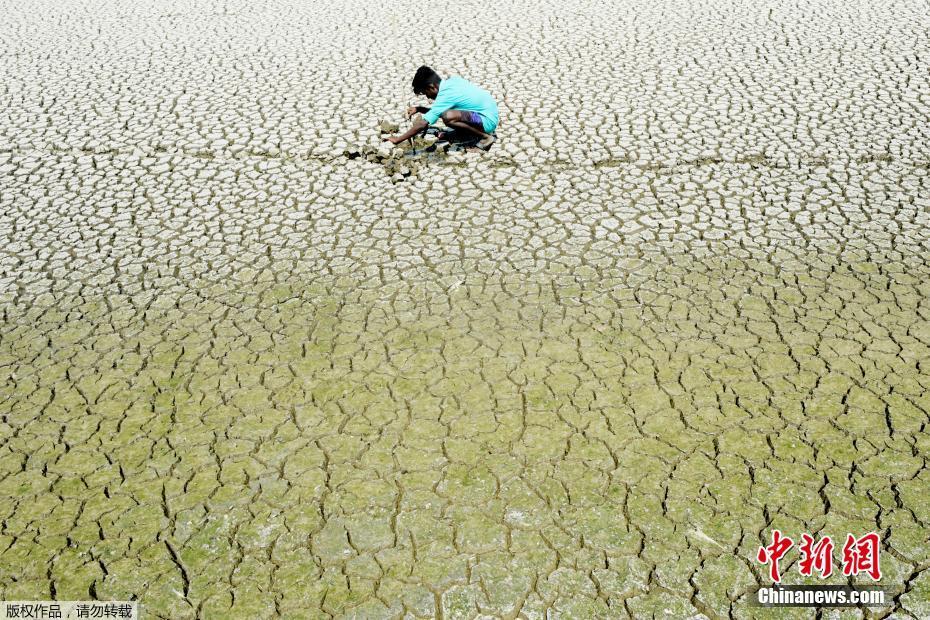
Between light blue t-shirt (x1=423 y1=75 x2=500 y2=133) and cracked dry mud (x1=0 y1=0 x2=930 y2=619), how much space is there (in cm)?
44

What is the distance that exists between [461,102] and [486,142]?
36 cm

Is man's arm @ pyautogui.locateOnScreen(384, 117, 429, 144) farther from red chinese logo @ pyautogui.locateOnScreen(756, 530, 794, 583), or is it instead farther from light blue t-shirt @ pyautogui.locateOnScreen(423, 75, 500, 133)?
red chinese logo @ pyautogui.locateOnScreen(756, 530, 794, 583)

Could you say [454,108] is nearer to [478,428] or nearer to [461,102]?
[461,102]

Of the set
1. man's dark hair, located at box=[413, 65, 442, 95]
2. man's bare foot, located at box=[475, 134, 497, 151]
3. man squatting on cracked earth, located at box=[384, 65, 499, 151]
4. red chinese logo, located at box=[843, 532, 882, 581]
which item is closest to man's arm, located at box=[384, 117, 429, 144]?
man squatting on cracked earth, located at box=[384, 65, 499, 151]

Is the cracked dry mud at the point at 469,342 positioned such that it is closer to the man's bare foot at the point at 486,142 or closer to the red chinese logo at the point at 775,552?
the red chinese logo at the point at 775,552

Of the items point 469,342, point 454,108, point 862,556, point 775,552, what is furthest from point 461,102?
point 862,556

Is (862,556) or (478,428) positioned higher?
(478,428)

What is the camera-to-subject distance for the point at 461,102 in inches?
237

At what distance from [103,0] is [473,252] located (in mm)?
8051

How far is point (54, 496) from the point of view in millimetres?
3264

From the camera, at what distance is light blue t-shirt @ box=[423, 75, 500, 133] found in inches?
236

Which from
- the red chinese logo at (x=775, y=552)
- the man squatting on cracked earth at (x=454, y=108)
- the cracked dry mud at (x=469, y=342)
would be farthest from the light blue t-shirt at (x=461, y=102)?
the red chinese logo at (x=775, y=552)

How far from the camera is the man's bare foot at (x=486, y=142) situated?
6.08m

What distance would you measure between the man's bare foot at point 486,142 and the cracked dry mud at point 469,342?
0.86 feet
